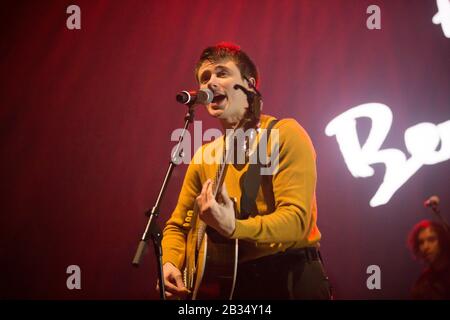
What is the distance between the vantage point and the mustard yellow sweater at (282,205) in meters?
2.17

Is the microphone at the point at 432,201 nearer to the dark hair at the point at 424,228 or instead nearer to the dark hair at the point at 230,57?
the dark hair at the point at 424,228

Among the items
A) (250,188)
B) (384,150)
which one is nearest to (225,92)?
(250,188)

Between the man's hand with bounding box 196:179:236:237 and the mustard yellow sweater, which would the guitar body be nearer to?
the mustard yellow sweater

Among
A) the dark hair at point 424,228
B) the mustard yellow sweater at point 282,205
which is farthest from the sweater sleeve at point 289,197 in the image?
the dark hair at point 424,228

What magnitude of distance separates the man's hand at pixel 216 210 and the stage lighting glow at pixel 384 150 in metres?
1.44

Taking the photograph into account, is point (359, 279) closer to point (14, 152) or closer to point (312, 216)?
point (312, 216)

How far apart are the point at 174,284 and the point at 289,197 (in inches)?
27.8

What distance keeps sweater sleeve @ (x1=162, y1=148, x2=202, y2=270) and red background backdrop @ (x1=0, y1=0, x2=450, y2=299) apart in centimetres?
58

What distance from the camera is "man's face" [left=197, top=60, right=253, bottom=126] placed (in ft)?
8.73

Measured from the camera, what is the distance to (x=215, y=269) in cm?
230

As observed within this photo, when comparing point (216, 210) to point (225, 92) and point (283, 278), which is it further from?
point (225, 92)

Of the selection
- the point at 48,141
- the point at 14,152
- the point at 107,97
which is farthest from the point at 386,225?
the point at 14,152

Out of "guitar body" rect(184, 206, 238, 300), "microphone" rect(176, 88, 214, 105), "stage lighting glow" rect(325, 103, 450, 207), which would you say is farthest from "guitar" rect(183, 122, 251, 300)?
"stage lighting glow" rect(325, 103, 450, 207)
